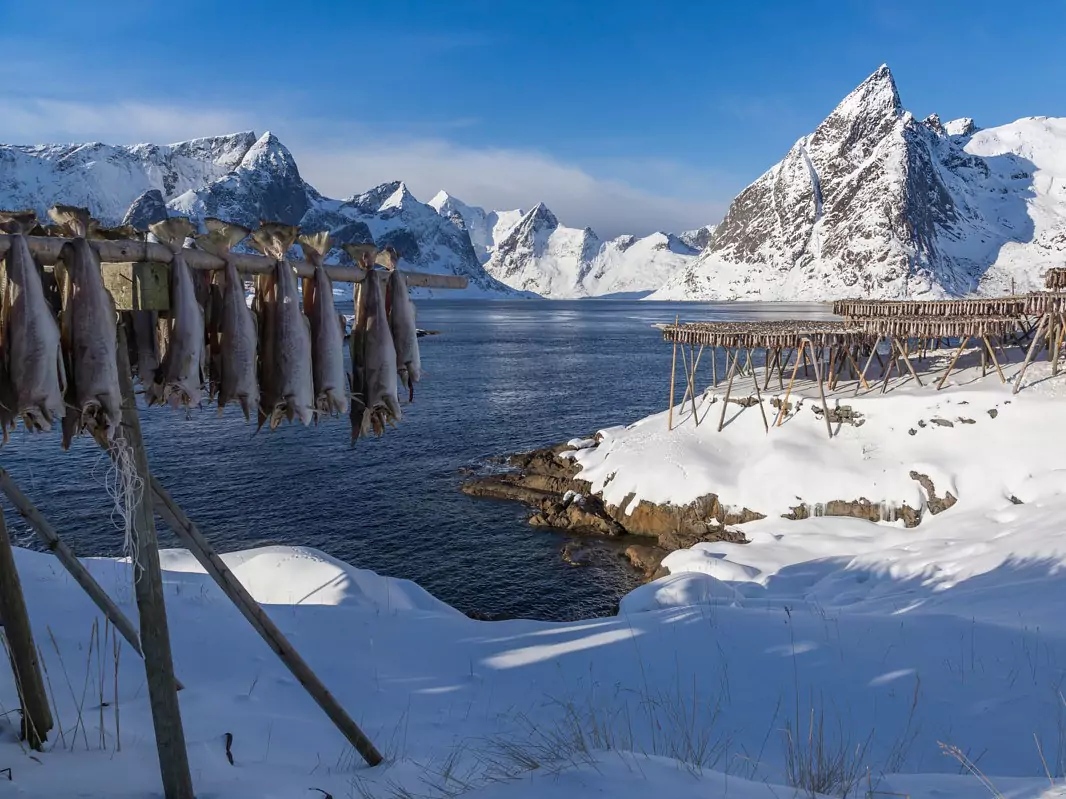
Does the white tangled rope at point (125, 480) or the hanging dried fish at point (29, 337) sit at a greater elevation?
the hanging dried fish at point (29, 337)

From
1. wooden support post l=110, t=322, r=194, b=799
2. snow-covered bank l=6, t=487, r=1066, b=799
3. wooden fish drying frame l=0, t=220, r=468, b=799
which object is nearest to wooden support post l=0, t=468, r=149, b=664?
wooden fish drying frame l=0, t=220, r=468, b=799

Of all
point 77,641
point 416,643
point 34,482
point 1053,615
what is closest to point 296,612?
point 416,643

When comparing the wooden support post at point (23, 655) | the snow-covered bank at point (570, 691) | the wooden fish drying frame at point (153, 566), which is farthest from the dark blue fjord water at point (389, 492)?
the wooden fish drying frame at point (153, 566)

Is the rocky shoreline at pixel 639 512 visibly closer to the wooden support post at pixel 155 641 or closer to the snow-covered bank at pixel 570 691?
the snow-covered bank at pixel 570 691

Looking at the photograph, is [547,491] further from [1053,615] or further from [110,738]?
[110,738]

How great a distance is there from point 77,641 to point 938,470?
1841cm

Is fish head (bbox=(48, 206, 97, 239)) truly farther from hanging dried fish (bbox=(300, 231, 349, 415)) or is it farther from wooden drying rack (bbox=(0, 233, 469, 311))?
hanging dried fish (bbox=(300, 231, 349, 415))

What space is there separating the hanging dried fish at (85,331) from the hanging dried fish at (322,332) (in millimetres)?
1131

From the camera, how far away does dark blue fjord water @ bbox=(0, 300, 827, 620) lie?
17359 mm

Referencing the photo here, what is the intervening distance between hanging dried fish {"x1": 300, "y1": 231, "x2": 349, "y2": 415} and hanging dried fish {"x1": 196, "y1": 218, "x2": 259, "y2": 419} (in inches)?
16.6

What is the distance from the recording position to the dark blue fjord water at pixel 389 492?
17.4 metres

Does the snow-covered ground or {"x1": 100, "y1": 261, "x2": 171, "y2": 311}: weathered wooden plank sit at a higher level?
{"x1": 100, "y1": 261, "x2": 171, "y2": 311}: weathered wooden plank

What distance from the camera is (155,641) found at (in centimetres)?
405

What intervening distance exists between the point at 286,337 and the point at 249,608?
2.00 m
